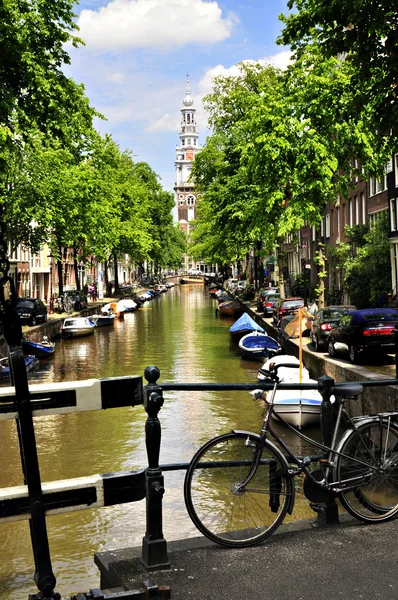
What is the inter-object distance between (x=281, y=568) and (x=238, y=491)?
3.02 ft

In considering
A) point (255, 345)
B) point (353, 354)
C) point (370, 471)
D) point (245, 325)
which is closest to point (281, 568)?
point (370, 471)

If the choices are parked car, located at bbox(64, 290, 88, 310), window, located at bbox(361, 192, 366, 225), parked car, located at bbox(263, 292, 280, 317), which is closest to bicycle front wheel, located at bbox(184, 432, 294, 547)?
parked car, located at bbox(263, 292, 280, 317)

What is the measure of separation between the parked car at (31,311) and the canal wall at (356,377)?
1425cm

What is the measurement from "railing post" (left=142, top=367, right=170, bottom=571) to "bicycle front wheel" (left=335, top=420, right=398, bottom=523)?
5.14ft

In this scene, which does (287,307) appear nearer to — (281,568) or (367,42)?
(367,42)

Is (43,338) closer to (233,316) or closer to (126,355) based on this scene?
(126,355)

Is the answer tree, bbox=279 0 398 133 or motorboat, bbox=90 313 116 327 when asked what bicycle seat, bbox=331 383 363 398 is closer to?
tree, bbox=279 0 398 133

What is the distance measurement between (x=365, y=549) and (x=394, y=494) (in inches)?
40.5

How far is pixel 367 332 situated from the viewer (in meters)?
20.5

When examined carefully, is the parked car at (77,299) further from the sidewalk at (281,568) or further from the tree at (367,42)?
the sidewalk at (281,568)

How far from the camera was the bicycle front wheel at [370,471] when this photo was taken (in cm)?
568

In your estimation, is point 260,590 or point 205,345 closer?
point 260,590

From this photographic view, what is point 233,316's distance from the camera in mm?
56375

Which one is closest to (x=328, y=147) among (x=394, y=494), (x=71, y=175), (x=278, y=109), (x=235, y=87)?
(x=278, y=109)
